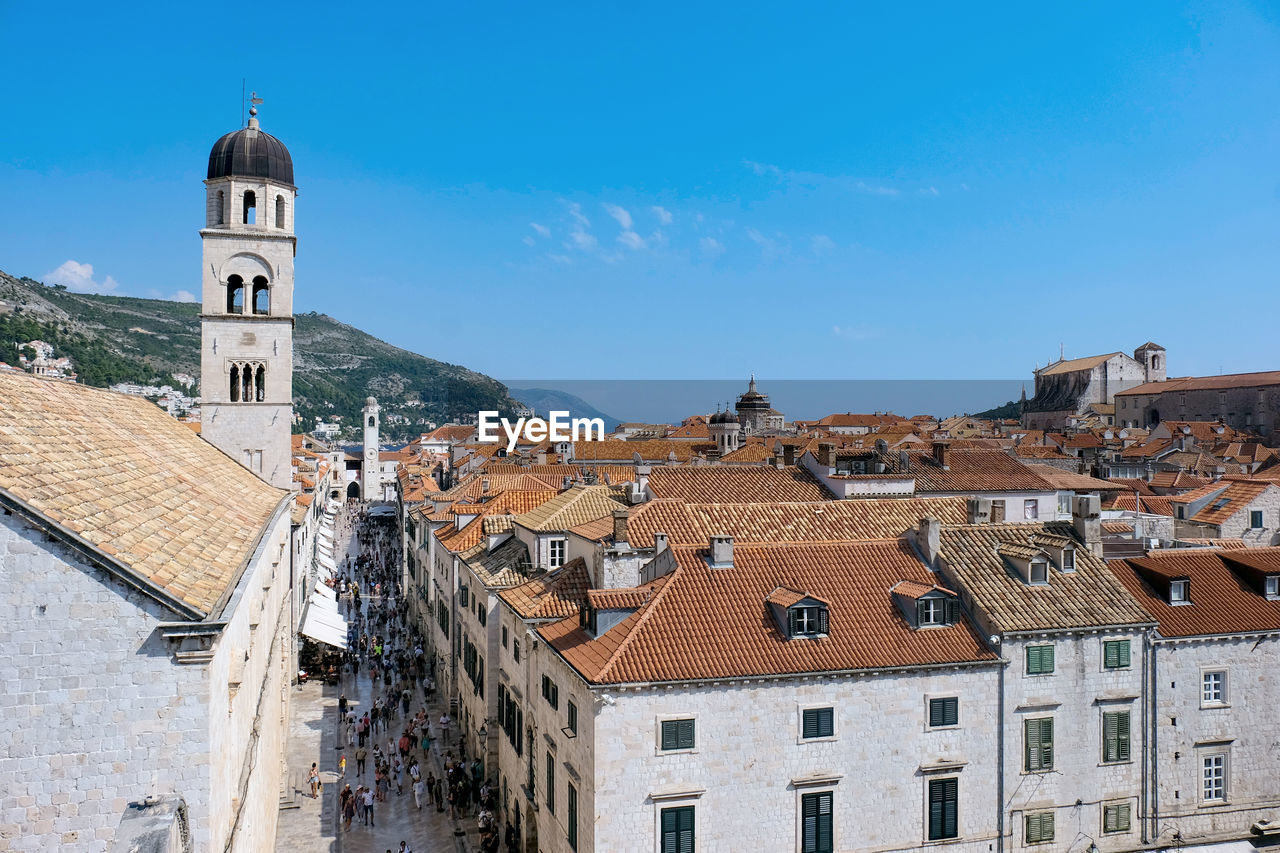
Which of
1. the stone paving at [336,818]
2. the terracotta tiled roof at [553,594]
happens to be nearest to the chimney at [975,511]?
the terracotta tiled roof at [553,594]

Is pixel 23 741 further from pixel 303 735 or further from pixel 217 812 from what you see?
pixel 303 735

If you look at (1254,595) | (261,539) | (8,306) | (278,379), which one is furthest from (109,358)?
(1254,595)

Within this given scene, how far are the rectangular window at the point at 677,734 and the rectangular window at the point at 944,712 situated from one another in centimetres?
619

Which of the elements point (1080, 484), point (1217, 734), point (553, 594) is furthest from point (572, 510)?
point (1080, 484)

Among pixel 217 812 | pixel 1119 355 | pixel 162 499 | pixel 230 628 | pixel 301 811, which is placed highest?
pixel 1119 355

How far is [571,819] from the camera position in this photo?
21094 millimetres

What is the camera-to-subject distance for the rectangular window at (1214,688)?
25.2 m

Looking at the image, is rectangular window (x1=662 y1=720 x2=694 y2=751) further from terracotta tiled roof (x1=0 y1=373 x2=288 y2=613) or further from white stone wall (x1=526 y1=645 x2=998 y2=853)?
terracotta tiled roof (x1=0 y1=373 x2=288 y2=613)

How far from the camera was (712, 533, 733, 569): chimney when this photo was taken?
77.9ft

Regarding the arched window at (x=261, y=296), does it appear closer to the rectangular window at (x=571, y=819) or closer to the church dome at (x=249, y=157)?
the church dome at (x=249, y=157)

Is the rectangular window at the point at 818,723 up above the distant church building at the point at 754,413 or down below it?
below

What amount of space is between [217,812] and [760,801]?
12148mm

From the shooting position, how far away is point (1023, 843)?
22.8m

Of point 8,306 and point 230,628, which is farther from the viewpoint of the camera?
point 8,306
